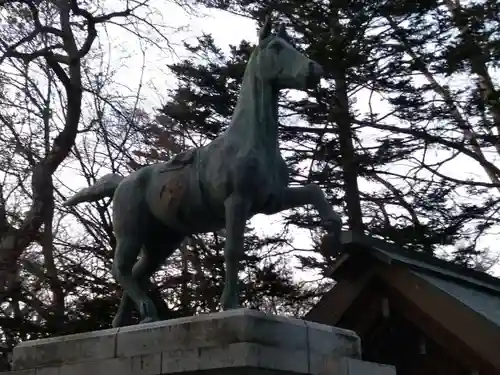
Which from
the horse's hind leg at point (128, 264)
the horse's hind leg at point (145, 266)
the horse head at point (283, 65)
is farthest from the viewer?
the horse's hind leg at point (145, 266)

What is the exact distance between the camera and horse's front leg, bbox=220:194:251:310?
4.32 meters

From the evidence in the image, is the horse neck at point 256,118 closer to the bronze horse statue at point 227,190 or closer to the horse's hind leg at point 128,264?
the bronze horse statue at point 227,190

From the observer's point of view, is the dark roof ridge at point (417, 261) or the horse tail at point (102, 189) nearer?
the horse tail at point (102, 189)

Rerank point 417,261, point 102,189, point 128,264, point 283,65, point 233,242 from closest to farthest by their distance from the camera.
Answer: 1. point 233,242
2. point 283,65
3. point 128,264
4. point 102,189
5. point 417,261

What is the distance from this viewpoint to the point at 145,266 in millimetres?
5000

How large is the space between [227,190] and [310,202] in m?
0.59

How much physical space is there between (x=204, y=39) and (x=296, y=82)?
11749 millimetres

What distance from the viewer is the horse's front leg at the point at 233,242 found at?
4.32 metres

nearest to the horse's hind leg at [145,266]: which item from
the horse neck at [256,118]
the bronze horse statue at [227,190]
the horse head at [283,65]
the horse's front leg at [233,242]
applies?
the bronze horse statue at [227,190]

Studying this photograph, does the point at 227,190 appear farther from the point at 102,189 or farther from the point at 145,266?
the point at 102,189

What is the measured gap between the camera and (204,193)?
179 inches

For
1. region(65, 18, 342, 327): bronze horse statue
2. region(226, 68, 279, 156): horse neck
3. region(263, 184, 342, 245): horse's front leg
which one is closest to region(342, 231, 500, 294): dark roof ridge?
region(263, 184, 342, 245): horse's front leg

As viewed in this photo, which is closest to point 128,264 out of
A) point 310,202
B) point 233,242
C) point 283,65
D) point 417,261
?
point 233,242

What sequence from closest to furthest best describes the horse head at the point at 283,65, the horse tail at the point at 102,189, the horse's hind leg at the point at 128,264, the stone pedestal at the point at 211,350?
1. the stone pedestal at the point at 211,350
2. the horse head at the point at 283,65
3. the horse's hind leg at the point at 128,264
4. the horse tail at the point at 102,189
